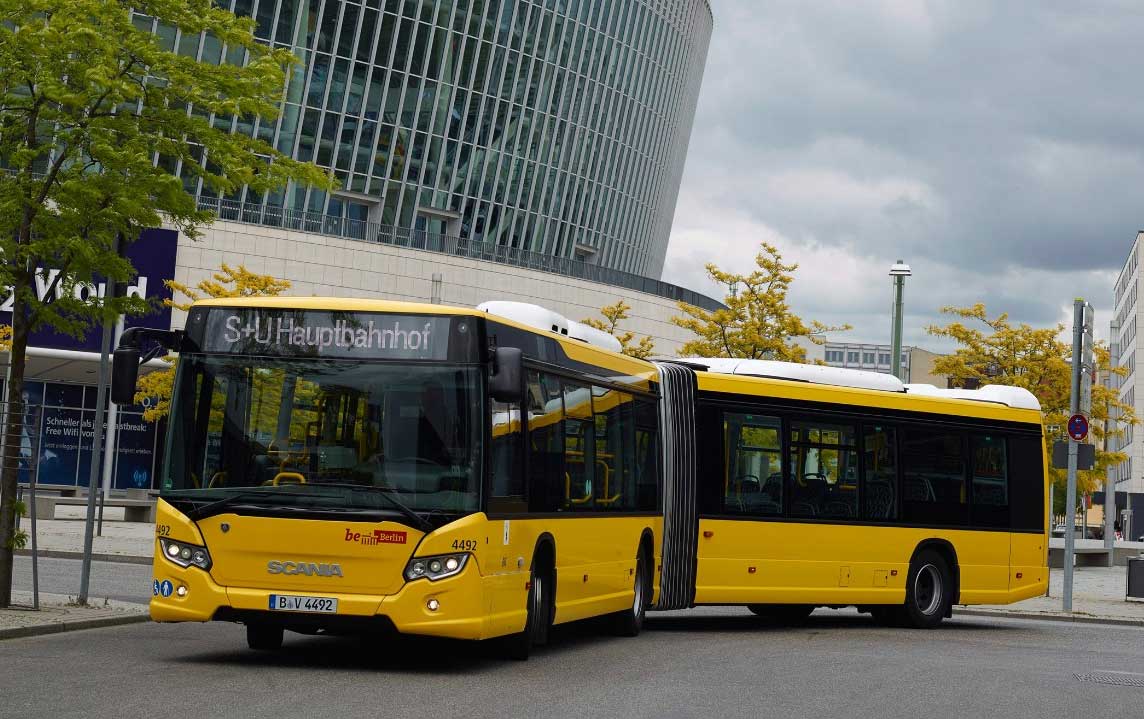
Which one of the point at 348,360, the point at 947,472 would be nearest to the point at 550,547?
the point at 348,360

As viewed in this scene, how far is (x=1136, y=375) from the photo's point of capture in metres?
113

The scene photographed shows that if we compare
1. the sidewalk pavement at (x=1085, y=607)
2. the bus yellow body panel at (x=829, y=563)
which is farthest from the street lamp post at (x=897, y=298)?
the bus yellow body panel at (x=829, y=563)

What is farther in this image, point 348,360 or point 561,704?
point 348,360

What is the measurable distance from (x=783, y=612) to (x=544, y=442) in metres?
8.88

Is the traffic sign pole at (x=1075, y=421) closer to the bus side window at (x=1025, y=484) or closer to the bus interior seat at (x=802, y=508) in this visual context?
the bus side window at (x=1025, y=484)

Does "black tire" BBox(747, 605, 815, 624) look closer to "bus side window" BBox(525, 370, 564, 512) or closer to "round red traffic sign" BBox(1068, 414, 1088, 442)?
"round red traffic sign" BBox(1068, 414, 1088, 442)

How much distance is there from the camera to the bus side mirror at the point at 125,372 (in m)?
12.3

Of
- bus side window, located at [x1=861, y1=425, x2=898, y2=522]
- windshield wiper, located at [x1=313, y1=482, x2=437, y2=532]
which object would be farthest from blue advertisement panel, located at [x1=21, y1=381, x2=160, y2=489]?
windshield wiper, located at [x1=313, y1=482, x2=437, y2=532]

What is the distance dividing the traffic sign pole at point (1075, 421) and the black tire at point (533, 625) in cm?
1081

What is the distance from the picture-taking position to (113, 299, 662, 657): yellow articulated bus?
12039 millimetres

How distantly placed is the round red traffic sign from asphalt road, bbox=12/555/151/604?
13314mm

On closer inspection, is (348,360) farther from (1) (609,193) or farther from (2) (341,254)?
(1) (609,193)

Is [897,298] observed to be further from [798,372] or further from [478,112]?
[478,112]

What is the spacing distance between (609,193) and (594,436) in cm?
5593
